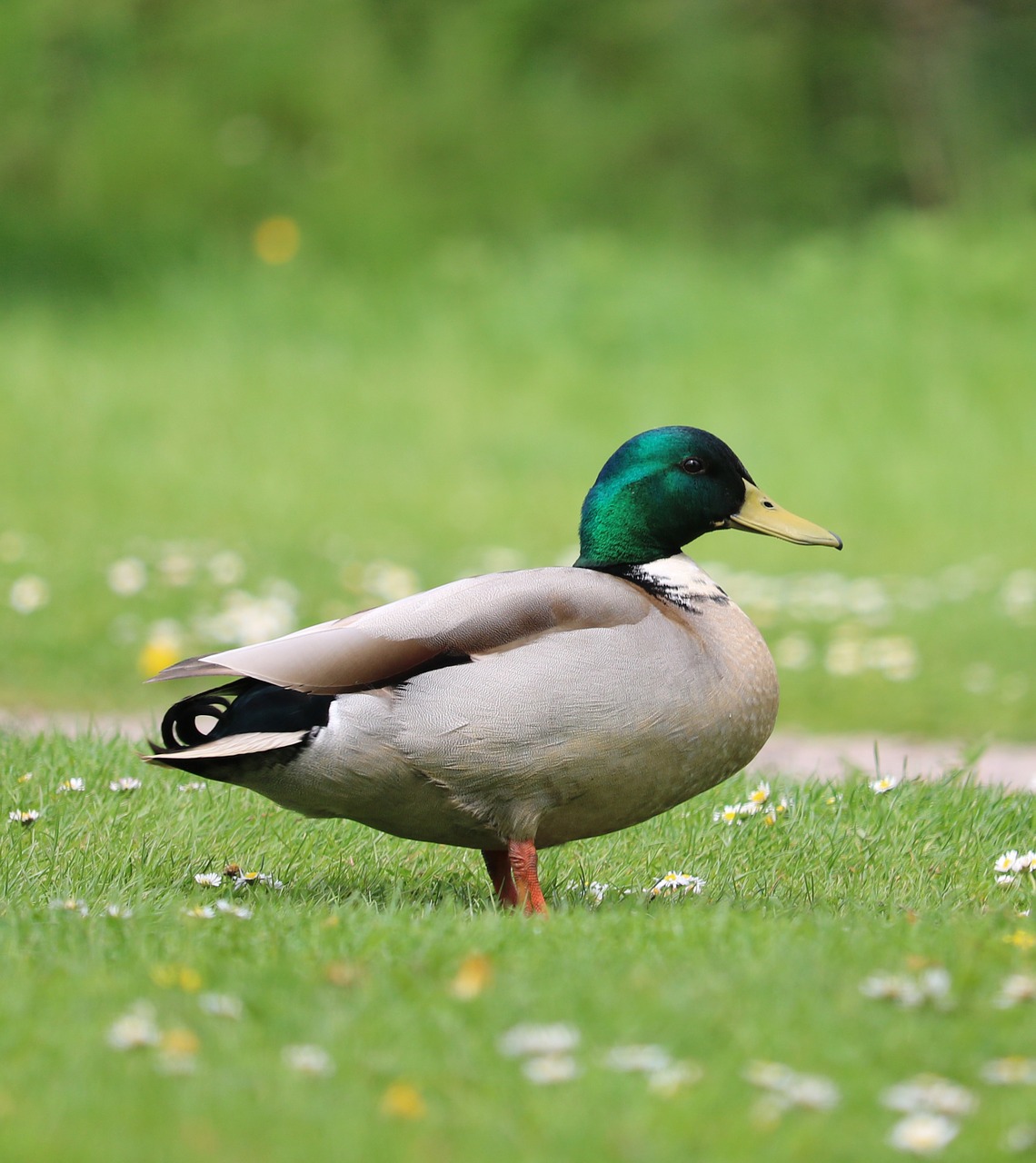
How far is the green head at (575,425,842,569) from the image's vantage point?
383cm

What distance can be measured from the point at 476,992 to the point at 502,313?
1258 cm

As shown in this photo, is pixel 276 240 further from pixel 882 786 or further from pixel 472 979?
pixel 472 979

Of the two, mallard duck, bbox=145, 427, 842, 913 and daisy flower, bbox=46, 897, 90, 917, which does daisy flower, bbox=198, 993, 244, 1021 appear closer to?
daisy flower, bbox=46, 897, 90, 917

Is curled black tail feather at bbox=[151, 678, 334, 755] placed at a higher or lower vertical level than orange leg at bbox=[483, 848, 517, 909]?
higher

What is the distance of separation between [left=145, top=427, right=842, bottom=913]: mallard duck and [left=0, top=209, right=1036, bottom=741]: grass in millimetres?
4398

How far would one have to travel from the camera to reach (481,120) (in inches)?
687

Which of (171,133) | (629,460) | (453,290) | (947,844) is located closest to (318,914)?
(629,460)

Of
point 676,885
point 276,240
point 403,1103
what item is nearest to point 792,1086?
point 403,1103

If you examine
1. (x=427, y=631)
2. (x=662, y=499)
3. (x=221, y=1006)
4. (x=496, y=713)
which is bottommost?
(x=221, y=1006)

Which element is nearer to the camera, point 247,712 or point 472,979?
point 472,979

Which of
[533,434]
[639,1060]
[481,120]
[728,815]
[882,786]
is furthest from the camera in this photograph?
[481,120]

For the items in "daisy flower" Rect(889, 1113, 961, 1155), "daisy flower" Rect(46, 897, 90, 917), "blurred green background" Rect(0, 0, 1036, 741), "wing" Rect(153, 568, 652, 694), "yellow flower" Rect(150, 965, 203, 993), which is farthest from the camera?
"blurred green background" Rect(0, 0, 1036, 741)

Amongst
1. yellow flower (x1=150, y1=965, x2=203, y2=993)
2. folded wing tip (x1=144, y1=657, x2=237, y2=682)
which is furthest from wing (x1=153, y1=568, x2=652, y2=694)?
yellow flower (x1=150, y1=965, x2=203, y2=993)

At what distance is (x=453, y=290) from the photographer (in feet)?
50.4
